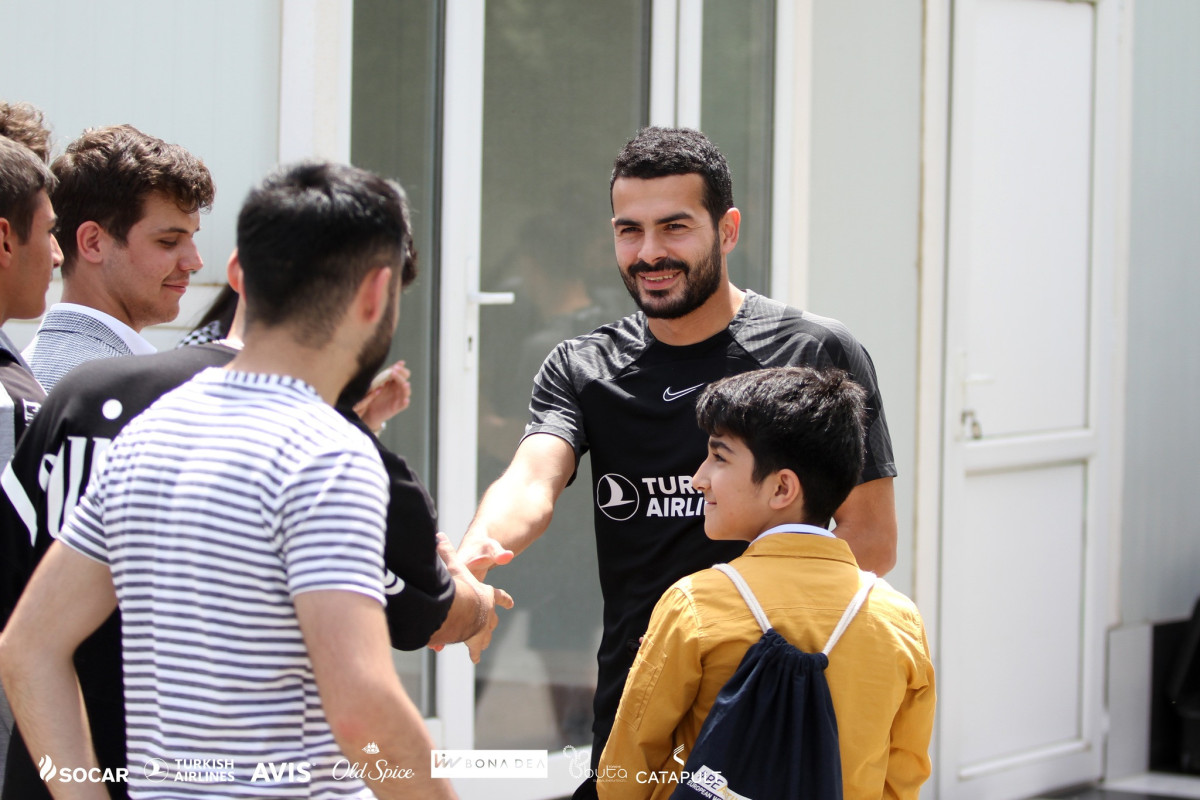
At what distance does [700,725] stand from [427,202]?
2098mm

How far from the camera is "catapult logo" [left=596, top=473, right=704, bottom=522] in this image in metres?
2.27

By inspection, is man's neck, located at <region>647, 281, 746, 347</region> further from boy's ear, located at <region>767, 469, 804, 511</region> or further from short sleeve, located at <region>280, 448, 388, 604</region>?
short sleeve, located at <region>280, 448, 388, 604</region>

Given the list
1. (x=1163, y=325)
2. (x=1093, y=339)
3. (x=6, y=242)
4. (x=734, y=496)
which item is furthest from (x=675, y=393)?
(x=1163, y=325)

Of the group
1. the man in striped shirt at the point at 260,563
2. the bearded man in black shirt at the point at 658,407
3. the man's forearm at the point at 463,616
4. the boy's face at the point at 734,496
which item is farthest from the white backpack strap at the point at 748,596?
the man in striped shirt at the point at 260,563

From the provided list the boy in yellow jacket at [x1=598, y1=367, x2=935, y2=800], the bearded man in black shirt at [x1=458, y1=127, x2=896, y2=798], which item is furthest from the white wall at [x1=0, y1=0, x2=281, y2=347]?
the boy in yellow jacket at [x1=598, y1=367, x2=935, y2=800]

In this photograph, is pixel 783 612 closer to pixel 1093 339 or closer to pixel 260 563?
pixel 260 563

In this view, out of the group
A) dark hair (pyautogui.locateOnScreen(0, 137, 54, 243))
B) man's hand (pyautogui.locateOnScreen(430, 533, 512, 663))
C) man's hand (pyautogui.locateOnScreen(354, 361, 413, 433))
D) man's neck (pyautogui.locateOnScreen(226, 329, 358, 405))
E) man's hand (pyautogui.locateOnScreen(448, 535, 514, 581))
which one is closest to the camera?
man's neck (pyautogui.locateOnScreen(226, 329, 358, 405))

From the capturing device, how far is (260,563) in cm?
127

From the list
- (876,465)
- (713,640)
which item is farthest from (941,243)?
(713,640)

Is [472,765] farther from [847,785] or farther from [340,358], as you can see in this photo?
[340,358]

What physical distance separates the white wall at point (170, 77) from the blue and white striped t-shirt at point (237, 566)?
1815 mm

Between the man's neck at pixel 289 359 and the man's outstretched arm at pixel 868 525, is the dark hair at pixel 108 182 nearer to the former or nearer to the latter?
the man's neck at pixel 289 359

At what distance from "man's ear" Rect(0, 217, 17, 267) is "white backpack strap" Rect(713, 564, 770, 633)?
1.32 m

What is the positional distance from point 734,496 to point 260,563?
3.21 feet
